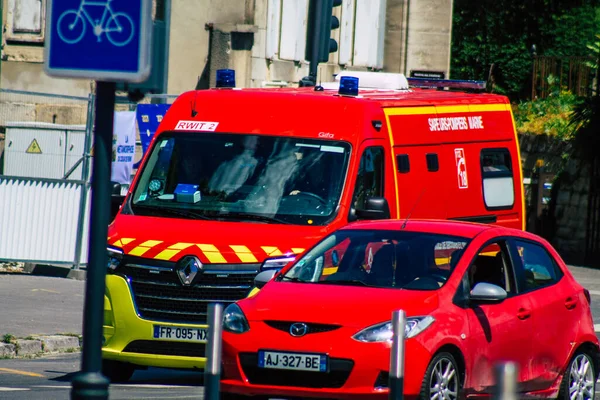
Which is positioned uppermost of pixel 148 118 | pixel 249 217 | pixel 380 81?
pixel 380 81

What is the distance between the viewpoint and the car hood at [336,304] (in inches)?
351

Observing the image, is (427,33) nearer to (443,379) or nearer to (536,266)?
(536,266)

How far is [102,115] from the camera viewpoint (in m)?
5.38

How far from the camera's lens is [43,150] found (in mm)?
21047

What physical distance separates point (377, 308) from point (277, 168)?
3291 mm

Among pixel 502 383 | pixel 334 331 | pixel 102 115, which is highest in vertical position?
pixel 102 115

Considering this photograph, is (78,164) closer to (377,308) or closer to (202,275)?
(202,275)

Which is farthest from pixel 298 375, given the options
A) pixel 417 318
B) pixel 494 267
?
pixel 494 267

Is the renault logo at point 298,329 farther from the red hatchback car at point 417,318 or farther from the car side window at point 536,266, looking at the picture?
the car side window at point 536,266

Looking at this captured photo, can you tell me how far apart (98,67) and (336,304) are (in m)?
4.02

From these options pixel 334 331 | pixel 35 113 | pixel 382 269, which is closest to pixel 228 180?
pixel 382 269

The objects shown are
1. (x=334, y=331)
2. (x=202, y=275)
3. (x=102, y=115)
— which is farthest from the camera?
(x=202, y=275)

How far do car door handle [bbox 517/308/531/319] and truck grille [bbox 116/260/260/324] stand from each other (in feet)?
7.83

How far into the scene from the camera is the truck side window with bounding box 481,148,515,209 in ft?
47.5
